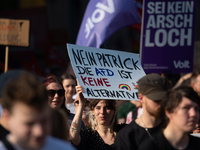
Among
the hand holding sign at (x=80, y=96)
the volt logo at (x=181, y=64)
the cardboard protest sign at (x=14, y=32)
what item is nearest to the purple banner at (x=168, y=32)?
the volt logo at (x=181, y=64)

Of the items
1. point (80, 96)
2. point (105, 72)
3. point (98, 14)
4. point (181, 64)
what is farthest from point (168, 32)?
point (80, 96)

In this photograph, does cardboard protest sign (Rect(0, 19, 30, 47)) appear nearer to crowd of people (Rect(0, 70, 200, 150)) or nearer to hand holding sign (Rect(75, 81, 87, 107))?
crowd of people (Rect(0, 70, 200, 150))

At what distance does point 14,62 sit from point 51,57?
2.29 metres

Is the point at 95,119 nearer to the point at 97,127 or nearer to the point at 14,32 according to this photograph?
the point at 97,127

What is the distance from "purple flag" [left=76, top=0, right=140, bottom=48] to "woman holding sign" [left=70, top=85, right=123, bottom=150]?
237cm

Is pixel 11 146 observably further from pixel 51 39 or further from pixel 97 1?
pixel 51 39

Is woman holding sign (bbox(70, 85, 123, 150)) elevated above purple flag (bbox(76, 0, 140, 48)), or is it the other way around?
purple flag (bbox(76, 0, 140, 48))

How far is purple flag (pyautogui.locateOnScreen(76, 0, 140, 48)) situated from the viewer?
20.2 feet

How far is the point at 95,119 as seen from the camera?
12.9 feet

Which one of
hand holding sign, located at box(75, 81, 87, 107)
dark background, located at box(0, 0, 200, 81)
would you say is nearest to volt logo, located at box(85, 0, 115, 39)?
hand holding sign, located at box(75, 81, 87, 107)

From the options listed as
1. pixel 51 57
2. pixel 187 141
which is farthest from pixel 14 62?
pixel 187 141

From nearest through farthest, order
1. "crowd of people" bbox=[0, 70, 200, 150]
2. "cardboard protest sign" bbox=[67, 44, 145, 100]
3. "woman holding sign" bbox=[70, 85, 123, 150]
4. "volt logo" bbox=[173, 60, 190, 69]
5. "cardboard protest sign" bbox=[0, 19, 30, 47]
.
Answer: "crowd of people" bbox=[0, 70, 200, 150] → "woman holding sign" bbox=[70, 85, 123, 150] → "cardboard protest sign" bbox=[67, 44, 145, 100] → "volt logo" bbox=[173, 60, 190, 69] → "cardboard protest sign" bbox=[0, 19, 30, 47]

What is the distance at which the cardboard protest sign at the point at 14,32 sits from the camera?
6.38 metres

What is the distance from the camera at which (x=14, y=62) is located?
13.2m
